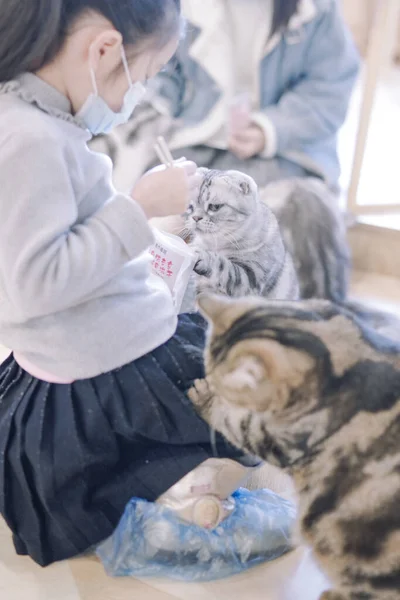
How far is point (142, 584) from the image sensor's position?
0.96 metres

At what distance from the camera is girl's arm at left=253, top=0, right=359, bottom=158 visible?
4.63 feet

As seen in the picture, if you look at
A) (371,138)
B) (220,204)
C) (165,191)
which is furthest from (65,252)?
(371,138)

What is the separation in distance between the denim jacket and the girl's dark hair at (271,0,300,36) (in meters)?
0.01

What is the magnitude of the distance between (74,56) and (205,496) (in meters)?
0.65

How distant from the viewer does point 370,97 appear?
5.54 ft

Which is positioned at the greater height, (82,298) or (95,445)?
(82,298)

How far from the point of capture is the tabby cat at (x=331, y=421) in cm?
75

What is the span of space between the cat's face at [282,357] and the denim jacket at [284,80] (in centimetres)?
63

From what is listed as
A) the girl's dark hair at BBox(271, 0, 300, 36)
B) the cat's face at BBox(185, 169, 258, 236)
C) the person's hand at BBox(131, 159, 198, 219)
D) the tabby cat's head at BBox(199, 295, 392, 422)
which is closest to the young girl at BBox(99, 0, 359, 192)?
the girl's dark hair at BBox(271, 0, 300, 36)

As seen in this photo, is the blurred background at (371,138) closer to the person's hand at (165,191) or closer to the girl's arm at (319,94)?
the girl's arm at (319,94)

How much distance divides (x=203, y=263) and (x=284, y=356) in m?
0.24

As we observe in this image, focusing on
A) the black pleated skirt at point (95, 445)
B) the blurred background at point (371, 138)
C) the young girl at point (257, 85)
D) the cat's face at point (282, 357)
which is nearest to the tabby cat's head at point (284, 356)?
the cat's face at point (282, 357)

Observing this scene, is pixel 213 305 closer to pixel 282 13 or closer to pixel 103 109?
pixel 103 109

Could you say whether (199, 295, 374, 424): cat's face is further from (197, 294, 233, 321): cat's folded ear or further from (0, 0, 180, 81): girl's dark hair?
(0, 0, 180, 81): girl's dark hair
